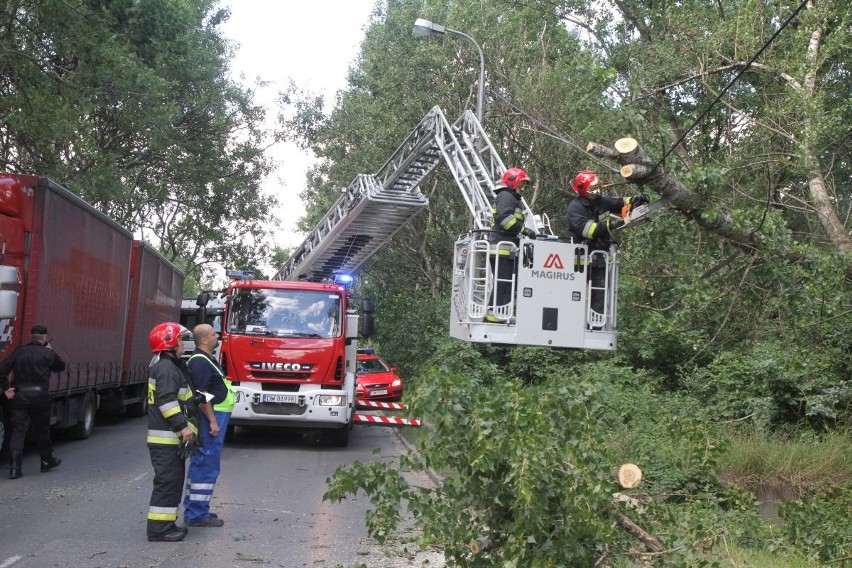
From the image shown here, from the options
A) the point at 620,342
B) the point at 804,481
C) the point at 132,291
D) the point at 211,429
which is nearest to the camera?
the point at 211,429

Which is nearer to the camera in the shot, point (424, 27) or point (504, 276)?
point (504, 276)

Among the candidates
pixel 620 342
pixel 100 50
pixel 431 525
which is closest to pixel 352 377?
pixel 620 342

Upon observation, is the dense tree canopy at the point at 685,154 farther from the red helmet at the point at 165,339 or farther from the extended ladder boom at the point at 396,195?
the red helmet at the point at 165,339

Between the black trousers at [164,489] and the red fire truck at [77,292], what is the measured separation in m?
3.79

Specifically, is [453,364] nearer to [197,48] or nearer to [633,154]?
[633,154]

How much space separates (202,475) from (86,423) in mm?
7478

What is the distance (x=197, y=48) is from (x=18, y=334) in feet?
53.0

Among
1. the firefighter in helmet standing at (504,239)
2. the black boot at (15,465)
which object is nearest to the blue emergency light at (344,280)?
the black boot at (15,465)

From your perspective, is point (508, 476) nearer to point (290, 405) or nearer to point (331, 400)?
point (331, 400)

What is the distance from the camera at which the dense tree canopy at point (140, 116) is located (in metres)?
13.6

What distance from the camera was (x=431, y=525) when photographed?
5.35m

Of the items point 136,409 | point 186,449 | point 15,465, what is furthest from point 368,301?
point 136,409

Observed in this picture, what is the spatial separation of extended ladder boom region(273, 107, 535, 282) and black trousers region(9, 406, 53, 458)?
572 centimetres

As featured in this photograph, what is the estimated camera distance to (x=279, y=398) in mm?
13086
